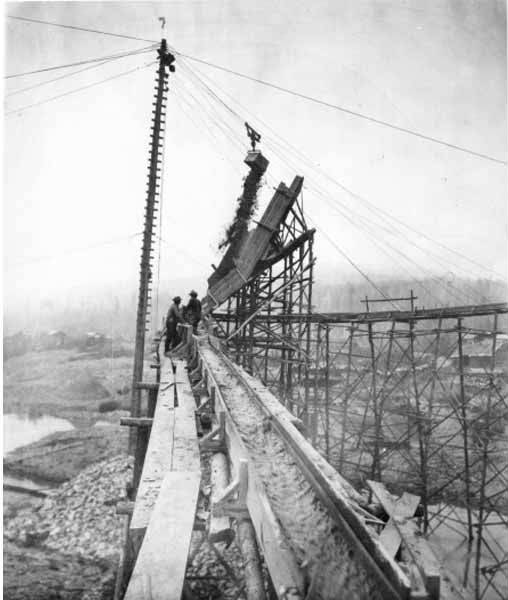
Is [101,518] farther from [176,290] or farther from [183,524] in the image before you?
[176,290]

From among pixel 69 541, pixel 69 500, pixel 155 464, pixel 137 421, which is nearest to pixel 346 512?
pixel 155 464

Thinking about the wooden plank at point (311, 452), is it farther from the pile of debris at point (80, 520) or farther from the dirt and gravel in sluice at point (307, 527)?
the pile of debris at point (80, 520)

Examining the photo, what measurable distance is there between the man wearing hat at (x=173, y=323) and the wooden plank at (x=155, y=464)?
538 centimetres

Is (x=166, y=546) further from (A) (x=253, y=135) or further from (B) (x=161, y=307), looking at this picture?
(B) (x=161, y=307)

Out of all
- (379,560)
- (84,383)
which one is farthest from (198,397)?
(84,383)

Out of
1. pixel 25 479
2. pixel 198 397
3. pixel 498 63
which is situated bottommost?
pixel 25 479

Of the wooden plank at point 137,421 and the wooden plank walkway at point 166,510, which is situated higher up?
the wooden plank walkway at point 166,510

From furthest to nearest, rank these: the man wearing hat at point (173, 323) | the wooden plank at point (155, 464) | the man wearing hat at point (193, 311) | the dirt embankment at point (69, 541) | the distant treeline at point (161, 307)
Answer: the distant treeline at point (161, 307)
the man wearing hat at point (193, 311)
the man wearing hat at point (173, 323)
the dirt embankment at point (69, 541)
the wooden plank at point (155, 464)

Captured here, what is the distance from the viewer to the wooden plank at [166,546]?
5.39ft

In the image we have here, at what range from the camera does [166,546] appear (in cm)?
189

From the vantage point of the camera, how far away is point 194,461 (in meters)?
2.99

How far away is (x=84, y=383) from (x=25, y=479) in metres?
11.9

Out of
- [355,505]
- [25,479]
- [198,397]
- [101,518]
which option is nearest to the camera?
[355,505]

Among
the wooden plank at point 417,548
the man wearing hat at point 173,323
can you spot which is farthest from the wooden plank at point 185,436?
the man wearing hat at point 173,323
